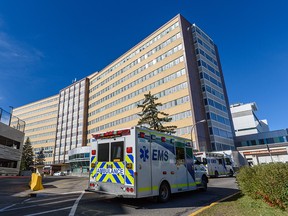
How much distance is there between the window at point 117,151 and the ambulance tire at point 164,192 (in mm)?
2171

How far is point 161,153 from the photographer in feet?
28.7

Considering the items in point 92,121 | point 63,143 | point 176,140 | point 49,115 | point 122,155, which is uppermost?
point 49,115

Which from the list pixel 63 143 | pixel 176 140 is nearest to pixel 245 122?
pixel 63 143

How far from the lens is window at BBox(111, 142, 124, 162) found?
7.97 metres

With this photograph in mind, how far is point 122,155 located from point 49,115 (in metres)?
91.0

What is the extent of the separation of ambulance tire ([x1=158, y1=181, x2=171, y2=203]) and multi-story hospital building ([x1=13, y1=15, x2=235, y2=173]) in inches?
805

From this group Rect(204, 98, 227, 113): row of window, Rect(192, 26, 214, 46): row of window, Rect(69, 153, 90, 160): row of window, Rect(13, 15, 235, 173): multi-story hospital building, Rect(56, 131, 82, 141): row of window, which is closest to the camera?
Rect(13, 15, 235, 173): multi-story hospital building

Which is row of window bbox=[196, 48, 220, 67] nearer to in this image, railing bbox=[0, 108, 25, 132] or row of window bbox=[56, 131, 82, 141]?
railing bbox=[0, 108, 25, 132]

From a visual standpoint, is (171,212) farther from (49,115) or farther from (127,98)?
(49,115)

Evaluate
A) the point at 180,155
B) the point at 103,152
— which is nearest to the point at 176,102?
the point at 180,155

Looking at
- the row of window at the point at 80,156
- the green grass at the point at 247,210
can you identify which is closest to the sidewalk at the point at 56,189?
the green grass at the point at 247,210

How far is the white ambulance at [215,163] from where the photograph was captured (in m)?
23.1

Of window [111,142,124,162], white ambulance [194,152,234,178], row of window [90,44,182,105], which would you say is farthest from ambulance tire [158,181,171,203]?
row of window [90,44,182,105]

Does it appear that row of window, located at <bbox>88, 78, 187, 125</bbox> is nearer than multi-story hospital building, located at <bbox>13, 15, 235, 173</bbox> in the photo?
No
